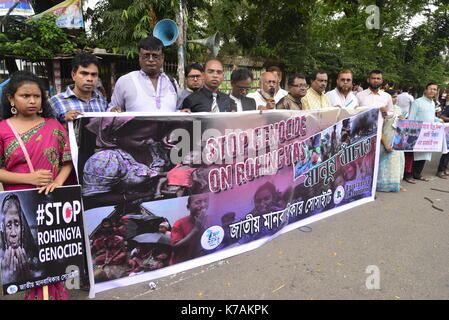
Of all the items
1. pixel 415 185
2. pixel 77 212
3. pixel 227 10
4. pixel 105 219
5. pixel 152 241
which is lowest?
pixel 415 185

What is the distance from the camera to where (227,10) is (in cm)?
1386

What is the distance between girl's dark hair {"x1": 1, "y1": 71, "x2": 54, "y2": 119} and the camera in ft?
6.97

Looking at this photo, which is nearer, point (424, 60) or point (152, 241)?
point (152, 241)

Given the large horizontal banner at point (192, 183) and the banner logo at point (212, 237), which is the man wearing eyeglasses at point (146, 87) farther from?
the banner logo at point (212, 237)

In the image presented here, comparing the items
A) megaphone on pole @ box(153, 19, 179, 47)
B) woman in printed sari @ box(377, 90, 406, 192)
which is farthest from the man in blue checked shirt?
megaphone on pole @ box(153, 19, 179, 47)

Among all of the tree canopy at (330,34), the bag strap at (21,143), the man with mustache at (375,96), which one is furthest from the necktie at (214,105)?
the tree canopy at (330,34)

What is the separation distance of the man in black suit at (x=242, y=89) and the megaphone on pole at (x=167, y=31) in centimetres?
375

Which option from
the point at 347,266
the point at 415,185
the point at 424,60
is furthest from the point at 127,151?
the point at 424,60

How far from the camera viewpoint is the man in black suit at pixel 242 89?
3.74m

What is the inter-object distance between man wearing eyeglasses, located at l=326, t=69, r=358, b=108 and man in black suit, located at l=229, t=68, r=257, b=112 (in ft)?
5.29

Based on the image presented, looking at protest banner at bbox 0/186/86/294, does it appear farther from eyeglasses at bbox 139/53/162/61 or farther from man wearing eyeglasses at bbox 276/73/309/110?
man wearing eyeglasses at bbox 276/73/309/110

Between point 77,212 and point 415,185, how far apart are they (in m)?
5.79

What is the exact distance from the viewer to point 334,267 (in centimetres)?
306

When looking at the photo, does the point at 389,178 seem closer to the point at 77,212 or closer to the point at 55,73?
the point at 77,212
